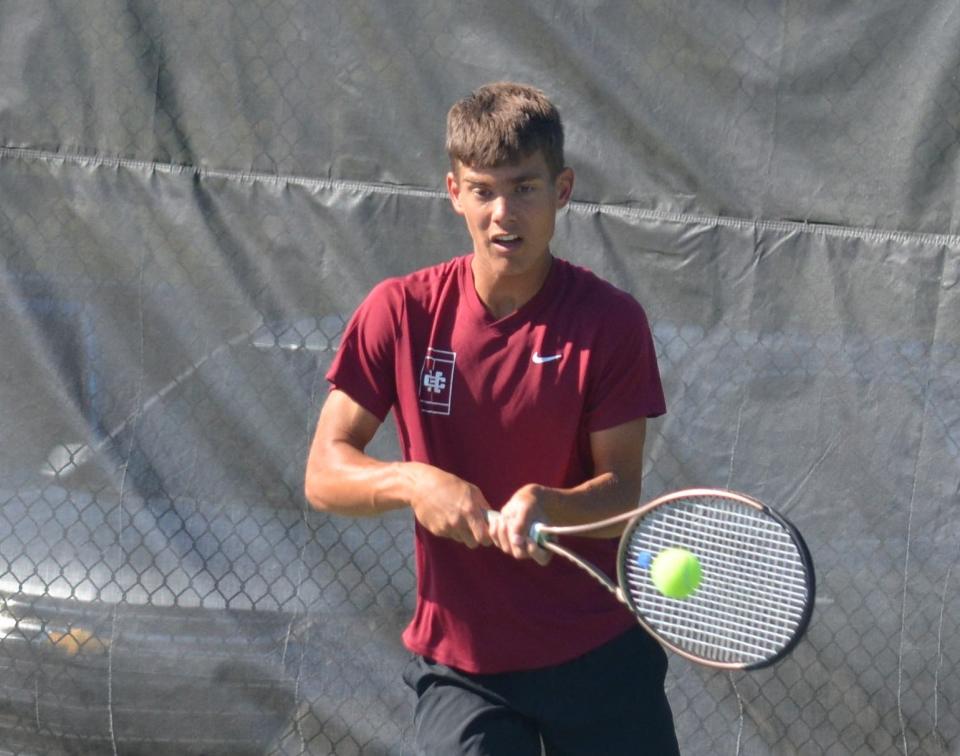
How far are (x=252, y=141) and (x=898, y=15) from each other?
182 centimetres

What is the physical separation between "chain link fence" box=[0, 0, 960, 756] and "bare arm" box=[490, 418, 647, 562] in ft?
4.32

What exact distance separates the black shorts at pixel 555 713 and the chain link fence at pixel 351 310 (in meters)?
1.37

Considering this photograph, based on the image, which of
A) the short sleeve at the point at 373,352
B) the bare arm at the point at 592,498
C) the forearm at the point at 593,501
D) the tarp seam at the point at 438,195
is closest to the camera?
the bare arm at the point at 592,498

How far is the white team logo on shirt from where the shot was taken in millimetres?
2543

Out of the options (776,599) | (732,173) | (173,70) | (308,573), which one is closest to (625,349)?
(776,599)

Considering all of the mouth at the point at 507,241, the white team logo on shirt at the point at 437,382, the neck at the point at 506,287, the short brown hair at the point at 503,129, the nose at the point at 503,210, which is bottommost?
the white team logo on shirt at the point at 437,382

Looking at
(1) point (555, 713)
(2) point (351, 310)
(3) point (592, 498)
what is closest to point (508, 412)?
(3) point (592, 498)

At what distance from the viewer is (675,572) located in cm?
241

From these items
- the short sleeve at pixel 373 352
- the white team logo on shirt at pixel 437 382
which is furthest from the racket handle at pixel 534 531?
the short sleeve at pixel 373 352

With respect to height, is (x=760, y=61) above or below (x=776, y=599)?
above

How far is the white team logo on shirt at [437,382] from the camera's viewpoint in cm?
254

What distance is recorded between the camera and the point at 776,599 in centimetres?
247

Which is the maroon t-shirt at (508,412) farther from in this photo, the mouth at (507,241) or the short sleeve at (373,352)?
the mouth at (507,241)

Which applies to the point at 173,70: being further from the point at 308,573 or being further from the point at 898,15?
the point at 898,15
